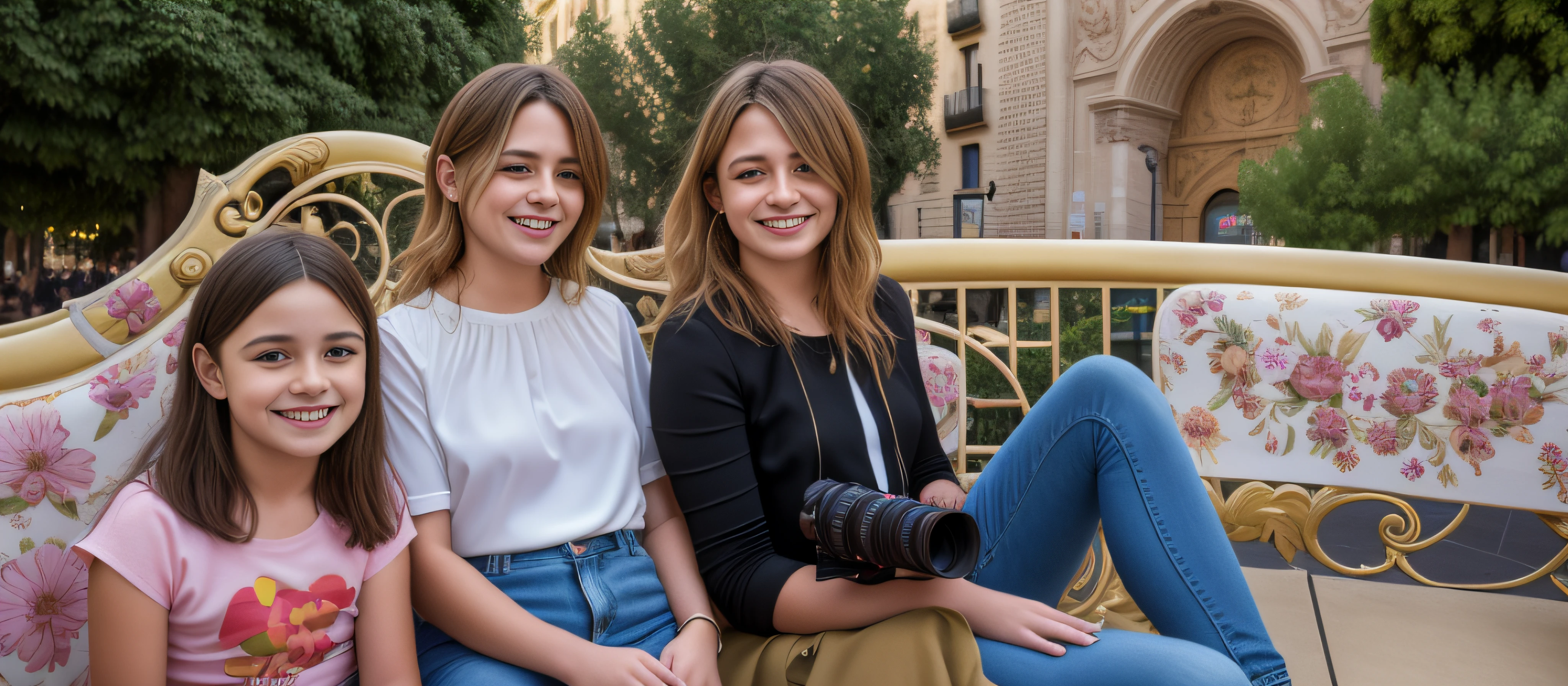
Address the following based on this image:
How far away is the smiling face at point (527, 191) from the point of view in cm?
109

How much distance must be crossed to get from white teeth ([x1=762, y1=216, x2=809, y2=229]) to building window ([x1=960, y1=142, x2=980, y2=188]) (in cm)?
2008

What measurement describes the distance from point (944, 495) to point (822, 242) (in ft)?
1.34

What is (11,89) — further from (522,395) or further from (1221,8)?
(1221,8)

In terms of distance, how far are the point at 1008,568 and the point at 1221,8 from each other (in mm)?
18822

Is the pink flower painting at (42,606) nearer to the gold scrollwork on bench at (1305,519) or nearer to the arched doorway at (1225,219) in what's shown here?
the gold scrollwork on bench at (1305,519)

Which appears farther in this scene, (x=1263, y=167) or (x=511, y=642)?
(x=1263, y=167)

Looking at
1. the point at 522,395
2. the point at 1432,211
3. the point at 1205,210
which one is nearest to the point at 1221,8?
the point at 1205,210

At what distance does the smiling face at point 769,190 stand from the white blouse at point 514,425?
0.25m

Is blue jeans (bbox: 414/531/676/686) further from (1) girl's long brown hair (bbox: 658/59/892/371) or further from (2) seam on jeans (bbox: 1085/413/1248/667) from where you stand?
(2) seam on jeans (bbox: 1085/413/1248/667)

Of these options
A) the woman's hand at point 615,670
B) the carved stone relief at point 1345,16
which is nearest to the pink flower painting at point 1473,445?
the woman's hand at point 615,670

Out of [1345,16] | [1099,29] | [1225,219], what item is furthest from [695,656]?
[1099,29]

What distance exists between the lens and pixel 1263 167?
12781 mm

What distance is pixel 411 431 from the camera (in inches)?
40.9

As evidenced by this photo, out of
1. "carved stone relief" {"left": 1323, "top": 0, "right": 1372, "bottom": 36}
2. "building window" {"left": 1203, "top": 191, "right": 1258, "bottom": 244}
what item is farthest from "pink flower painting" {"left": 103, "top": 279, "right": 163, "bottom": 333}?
"building window" {"left": 1203, "top": 191, "right": 1258, "bottom": 244}
